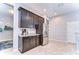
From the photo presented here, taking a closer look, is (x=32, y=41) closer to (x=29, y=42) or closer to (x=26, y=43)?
(x=29, y=42)

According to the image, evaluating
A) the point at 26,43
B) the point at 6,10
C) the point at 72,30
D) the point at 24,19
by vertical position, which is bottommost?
the point at 26,43

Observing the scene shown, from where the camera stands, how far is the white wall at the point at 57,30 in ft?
10.6

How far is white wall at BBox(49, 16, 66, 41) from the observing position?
10.6 feet

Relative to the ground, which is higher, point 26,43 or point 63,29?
point 63,29

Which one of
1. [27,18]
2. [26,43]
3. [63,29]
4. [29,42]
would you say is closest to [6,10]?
[27,18]

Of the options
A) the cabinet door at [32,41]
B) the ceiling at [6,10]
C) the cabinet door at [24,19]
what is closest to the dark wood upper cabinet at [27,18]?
the cabinet door at [24,19]

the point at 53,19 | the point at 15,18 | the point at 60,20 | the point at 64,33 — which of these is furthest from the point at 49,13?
the point at 15,18

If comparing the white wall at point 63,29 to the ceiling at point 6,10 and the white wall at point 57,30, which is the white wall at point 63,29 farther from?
the ceiling at point 6,10

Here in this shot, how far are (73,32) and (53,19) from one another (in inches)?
33.9

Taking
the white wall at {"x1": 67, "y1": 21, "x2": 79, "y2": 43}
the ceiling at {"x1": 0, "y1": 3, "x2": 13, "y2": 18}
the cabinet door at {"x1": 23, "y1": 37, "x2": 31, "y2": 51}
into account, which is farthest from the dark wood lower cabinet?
the white wall at {"x1": 67, "y1": 21, "x2": 79, "y2": 43}

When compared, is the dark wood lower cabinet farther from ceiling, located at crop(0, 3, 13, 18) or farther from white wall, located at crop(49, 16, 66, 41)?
ceiling, located at crop(0, 3, 13, 18)

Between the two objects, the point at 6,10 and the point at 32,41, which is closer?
the point at 6,10

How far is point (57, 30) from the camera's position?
3.27 meters

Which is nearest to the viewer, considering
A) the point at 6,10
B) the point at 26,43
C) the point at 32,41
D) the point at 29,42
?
the point at 6,10
